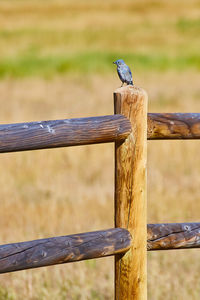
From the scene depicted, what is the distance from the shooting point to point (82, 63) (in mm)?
19734

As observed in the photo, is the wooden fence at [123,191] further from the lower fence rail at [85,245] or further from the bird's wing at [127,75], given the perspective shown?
the bird's wing at [127,75]

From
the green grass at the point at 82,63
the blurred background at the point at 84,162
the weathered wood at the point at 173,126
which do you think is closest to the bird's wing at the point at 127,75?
the weathered wood at the point at 173,126

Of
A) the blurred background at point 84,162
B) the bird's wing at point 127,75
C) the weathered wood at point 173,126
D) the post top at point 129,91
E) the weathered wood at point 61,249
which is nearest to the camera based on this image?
the weathered wood at point 61,249

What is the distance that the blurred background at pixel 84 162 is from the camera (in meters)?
4.23

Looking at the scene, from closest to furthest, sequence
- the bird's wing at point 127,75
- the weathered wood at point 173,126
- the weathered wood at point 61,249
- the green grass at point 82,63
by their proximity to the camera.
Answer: the weathered wood at point 61,249
the weathered wood at point 173,126
the bird's wing at point 127,75
the green grass at point 82,63

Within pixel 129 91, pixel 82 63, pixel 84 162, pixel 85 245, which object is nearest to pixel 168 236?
pixel 85 245

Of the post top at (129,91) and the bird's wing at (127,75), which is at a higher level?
the bird's wing at (127,75)

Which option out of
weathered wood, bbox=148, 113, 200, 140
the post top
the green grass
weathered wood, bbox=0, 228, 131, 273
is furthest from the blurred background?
the post top

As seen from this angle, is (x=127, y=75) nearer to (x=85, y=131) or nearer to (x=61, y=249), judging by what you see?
(x=85, y=131)

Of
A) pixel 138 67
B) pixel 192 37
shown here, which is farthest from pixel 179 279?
pixel 192 37

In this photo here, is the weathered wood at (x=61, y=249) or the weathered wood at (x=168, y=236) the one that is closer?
the weathered wood at (x=61, y=249)

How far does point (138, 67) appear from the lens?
775 inches

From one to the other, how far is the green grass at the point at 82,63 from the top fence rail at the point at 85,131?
15233 mm

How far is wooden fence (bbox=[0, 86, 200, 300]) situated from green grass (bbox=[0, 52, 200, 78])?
15308 millimetres
